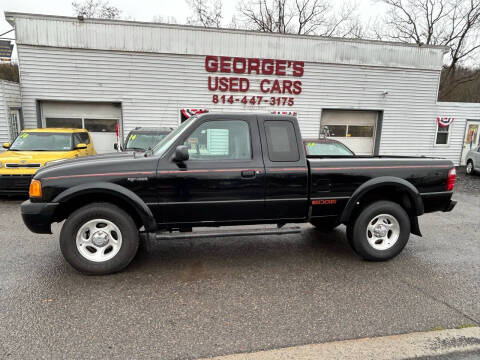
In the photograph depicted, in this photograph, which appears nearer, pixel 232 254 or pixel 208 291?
pixel 208 291

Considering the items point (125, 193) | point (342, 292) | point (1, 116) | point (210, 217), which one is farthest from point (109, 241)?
point (1, 116)

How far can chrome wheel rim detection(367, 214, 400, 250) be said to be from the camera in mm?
4469

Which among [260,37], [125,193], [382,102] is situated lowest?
[125,193]

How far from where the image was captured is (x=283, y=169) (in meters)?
4.11

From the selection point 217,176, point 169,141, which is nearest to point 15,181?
point 169,141

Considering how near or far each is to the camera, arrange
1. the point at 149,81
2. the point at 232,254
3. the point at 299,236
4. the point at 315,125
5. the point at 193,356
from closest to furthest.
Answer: the point at 193,356, the point at 232,254, the point at 299,236, the point at 149,81, the point at 315,125

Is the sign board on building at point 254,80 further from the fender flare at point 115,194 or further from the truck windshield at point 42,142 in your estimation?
the fender flare at point 115,194

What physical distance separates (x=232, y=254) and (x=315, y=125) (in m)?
10.8

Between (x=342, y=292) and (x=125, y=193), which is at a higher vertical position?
(x=125, y=193)

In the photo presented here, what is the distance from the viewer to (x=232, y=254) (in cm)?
470

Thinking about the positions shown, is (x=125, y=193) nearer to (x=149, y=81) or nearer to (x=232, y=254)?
(x=232, y=254)

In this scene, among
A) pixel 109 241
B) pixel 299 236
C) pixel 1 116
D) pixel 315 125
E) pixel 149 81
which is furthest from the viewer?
pixel 315 125

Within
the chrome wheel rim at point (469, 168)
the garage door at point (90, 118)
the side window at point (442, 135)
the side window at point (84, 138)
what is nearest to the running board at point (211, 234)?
the side window at point (84, 138)

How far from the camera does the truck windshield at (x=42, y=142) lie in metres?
8.41
